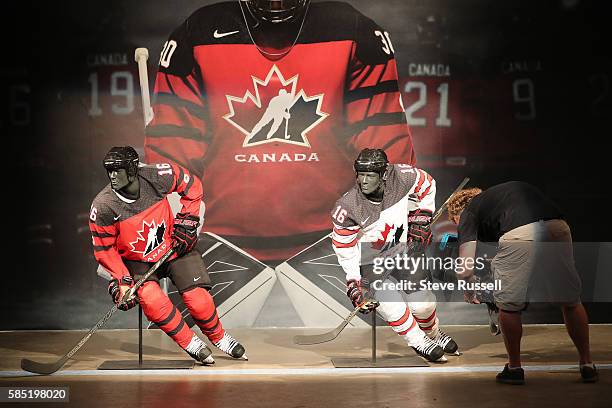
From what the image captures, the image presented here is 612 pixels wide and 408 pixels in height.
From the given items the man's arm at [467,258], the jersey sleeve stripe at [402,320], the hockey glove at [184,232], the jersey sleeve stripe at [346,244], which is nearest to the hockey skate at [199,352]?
the hockey glove at [184,232]

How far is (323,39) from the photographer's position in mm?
6473

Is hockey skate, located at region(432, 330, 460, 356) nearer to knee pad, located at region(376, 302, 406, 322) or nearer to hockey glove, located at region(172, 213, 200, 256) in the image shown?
knee pad, located at region(376, 302, 406, 322)

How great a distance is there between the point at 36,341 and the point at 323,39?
9.34 ft

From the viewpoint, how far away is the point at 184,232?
5355 millimetres

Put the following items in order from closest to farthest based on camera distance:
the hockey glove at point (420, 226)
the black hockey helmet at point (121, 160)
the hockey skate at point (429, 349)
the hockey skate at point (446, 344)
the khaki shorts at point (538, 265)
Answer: the khaki shorts at point (538, 265), the black hockey helmet at point (121, 160), the hockey skate at point (429, 349), the hockey glove at point (420, 226), the hockey skate at point (446, 344)

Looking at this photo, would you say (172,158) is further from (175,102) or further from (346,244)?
(346,244)

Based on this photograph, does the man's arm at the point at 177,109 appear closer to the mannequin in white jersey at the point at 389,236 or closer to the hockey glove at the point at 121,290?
the hockey glove at the point at 121,290

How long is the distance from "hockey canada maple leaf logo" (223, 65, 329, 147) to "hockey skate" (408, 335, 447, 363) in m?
1.82

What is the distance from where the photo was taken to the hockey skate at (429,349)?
5293mm

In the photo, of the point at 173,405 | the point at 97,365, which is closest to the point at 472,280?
the point at 173,405

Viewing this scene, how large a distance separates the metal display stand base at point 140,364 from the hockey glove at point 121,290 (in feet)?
0.44

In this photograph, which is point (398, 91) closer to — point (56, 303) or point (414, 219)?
point (414, 219)

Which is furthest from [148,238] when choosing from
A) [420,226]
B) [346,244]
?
[420,226]

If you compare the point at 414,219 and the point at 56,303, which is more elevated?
the point at 414,219
